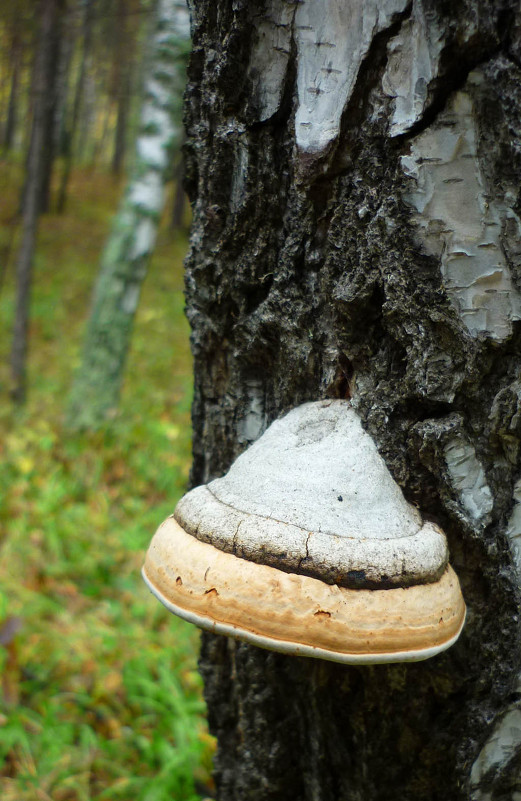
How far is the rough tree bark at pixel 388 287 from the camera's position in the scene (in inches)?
43.9

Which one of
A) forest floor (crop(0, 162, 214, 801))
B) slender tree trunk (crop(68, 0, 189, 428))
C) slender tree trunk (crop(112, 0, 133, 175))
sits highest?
slender tree trunk (crop(112, 0, 133, 175))

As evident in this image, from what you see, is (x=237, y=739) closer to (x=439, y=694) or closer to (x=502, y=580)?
(x=439, y=694)

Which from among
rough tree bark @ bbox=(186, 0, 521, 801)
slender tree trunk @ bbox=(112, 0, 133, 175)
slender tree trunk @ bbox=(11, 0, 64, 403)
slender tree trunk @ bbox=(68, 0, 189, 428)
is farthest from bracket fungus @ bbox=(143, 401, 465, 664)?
slender tree trunk @ bbox=(11, 0, 64, 403)

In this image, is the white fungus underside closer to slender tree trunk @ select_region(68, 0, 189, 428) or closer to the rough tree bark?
the rough tree bark

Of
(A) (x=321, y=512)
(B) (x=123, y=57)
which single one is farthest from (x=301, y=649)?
(B) (x=123, y=57)

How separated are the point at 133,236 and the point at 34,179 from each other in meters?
1.57

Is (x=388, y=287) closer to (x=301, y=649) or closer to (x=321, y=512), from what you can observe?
(x=321, y=512)

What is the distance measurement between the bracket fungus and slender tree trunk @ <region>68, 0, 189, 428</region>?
568 cm

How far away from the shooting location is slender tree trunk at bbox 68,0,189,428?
6.17 meters

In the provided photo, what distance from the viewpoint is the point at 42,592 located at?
3.97 m

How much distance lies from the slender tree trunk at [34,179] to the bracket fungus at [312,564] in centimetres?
690

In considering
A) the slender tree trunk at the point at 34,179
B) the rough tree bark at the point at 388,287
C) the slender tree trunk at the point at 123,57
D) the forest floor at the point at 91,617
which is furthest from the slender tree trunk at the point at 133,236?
the rough tree bark at the point at 388,287

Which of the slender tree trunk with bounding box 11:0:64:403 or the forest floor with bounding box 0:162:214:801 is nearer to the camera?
the forest floor with bounding box 0:162:214:801

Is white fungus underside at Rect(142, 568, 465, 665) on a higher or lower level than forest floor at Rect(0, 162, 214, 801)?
higher
